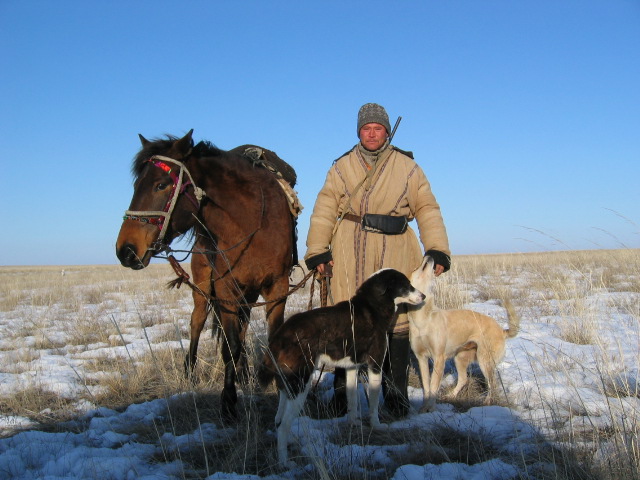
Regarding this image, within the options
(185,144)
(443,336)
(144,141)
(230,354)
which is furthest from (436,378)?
(144,141)

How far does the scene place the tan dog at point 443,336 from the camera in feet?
15.0

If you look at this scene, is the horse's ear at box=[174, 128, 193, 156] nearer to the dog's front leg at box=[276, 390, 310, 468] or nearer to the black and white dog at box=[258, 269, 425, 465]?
the black and white dog at box=[258, 269, 425, 465]

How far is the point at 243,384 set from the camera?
5215 millimetres

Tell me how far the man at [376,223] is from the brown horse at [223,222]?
0.52 meters

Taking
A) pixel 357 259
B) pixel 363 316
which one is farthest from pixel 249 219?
pixel 363 316

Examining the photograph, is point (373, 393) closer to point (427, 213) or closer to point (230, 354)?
point (230, 354)

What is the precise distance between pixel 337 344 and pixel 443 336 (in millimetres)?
1377

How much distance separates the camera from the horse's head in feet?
14.1

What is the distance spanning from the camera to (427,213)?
15.3 ft

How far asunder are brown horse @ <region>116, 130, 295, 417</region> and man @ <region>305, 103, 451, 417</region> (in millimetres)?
523

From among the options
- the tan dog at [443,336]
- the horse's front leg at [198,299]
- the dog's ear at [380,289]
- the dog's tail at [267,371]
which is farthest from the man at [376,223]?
the horse's front leg at [198,299]

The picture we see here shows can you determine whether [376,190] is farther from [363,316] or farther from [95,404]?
[95,404]

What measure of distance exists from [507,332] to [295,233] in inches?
100

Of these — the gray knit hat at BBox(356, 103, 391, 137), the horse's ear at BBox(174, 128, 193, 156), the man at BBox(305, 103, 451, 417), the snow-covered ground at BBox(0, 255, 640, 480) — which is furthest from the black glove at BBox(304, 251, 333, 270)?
the horse's ear at BBox(174, 128, 193, 156)
